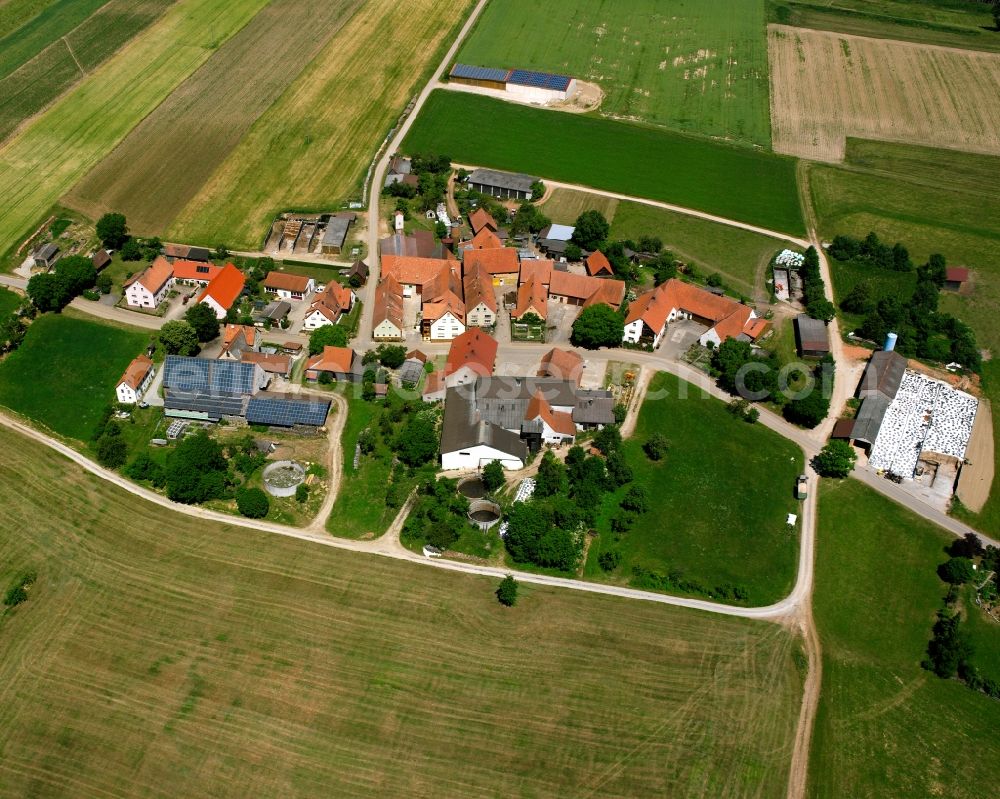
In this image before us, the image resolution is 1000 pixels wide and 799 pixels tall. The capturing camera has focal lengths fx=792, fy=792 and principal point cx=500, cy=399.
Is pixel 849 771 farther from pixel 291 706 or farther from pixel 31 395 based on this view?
pixel 31 395

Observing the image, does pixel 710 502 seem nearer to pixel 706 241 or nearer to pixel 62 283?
pixel 706 241

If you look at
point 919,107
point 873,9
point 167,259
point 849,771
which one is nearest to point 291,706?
point 849,771

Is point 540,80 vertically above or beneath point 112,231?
above

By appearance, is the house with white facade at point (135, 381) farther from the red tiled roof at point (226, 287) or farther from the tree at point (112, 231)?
the tree at point (112, 231)

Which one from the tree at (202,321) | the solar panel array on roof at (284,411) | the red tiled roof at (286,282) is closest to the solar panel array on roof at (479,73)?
the red tiled roof at (286,282)

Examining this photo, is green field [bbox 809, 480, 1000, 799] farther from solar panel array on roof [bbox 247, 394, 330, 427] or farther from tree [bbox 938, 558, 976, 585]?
solar panel array on roof [bbox 247, 394, 330, 427]

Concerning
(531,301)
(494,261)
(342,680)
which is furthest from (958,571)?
(494,261)

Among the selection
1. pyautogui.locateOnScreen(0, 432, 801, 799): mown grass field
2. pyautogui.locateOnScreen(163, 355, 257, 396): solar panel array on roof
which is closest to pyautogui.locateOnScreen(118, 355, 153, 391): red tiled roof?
pyautogui.locateOnScreen(163, 355, 257, 396): solar panel array on roof
